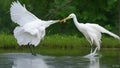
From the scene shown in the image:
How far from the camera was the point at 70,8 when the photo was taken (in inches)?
1325

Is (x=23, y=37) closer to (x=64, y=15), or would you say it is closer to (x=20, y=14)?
(x=20, y=14)

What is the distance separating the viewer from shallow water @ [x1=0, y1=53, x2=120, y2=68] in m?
Result: 14.8

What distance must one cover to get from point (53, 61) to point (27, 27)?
2.42 metres

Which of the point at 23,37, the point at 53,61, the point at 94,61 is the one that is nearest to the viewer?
the point at 53,61

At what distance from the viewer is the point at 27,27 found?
60.0ft

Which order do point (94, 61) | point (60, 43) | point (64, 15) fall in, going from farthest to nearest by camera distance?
point (64, 15) < point (60, 43) < point (94, 61)

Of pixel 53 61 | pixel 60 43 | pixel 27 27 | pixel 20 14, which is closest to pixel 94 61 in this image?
pixel 53 61

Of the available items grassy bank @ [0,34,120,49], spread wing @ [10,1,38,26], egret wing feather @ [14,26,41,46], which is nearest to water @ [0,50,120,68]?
egret wing feather @ [14,26,41,46]

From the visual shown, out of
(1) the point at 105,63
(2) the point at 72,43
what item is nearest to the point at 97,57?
(1) the point at 105,63

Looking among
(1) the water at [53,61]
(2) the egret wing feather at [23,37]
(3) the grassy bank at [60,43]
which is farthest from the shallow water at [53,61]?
(3) the grassy bank at [60,43]

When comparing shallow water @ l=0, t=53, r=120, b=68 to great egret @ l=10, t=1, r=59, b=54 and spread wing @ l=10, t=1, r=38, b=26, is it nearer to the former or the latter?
great egret @ l=10, t=1, r=59, b=54

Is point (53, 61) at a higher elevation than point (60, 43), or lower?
lower

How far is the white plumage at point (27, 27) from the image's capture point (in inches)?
715

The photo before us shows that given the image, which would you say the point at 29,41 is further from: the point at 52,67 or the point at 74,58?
the point at 52,67
